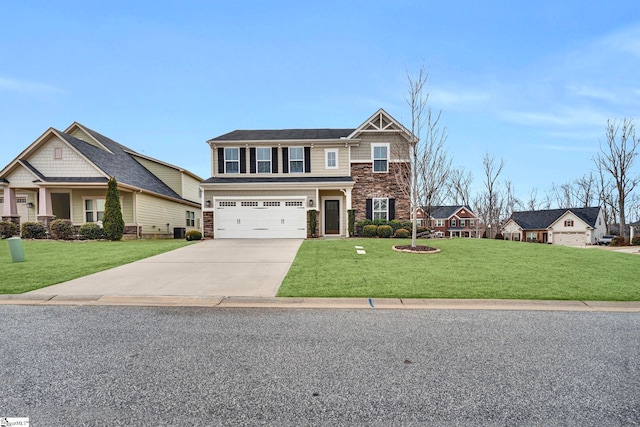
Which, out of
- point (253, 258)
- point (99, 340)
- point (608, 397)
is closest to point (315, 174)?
point (253, 258)

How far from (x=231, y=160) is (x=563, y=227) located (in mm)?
51617

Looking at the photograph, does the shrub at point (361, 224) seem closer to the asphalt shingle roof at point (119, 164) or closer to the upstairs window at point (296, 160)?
the upstairs window at point (296, 160)

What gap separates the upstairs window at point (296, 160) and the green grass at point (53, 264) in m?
8.85

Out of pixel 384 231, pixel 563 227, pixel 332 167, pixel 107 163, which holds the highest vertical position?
pixel 107 163

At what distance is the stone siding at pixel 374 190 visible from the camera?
1861 centimetres

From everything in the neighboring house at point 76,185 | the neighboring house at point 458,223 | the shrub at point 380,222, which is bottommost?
the neighboring house at point 458,223

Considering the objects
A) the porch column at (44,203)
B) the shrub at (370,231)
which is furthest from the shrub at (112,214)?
the shrub at (370,231)

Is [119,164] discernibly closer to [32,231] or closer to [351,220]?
[32,231]

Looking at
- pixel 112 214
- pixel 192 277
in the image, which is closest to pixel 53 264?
pixel 192 277

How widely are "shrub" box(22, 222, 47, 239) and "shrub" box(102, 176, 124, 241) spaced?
354cm

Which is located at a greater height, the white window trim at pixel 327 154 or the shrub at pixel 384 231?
the white window trim at pixel 327 154

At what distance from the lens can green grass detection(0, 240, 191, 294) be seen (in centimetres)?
682

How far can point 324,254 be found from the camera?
1082 cm

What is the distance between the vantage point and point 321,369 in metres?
2.95
